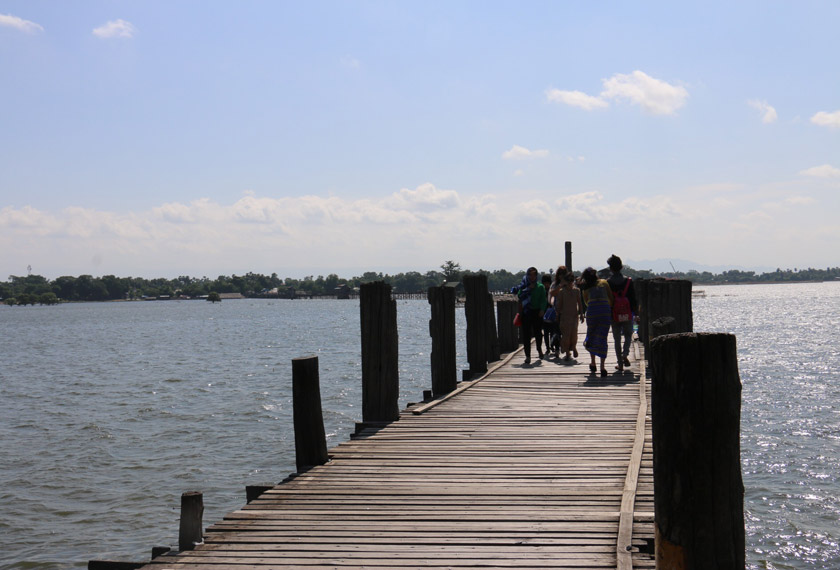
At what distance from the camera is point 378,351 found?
370 inches

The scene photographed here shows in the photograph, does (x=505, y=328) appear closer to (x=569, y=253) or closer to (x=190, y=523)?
(x=190, y=523)

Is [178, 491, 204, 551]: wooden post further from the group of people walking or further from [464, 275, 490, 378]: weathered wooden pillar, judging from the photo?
[464, 275, 490, 378]: weathered wooden pillar

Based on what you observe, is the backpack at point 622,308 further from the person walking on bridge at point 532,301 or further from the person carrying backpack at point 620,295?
the person walking on bridge at point 532,301

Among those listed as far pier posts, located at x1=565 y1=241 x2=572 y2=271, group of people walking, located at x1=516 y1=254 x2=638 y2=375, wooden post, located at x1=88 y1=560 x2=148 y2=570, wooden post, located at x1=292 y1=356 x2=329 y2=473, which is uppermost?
far pier posts, located at x1=565 y1=241 x2=572 y2=271

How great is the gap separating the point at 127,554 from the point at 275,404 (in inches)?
512

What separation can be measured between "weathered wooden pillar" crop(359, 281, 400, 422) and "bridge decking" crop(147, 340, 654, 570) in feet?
1.15

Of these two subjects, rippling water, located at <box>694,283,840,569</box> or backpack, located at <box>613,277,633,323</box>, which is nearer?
rippling water, located at <box>694,283,840,569</box>

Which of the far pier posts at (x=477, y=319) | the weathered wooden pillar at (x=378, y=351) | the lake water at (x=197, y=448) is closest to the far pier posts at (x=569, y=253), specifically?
the lake water at (x=197, y=448)

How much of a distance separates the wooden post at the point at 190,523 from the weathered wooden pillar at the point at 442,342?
5920mm

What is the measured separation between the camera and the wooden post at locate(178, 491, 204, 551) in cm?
591

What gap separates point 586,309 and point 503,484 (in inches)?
261

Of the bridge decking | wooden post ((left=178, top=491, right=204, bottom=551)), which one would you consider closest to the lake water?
the bridge decking

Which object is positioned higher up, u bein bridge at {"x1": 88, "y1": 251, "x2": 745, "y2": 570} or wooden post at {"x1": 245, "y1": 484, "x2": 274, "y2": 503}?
u bein bridge at {"x1": 88, "y1": 251, "x2": 745, "y2": 570}

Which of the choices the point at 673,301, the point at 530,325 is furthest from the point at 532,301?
the point at 673,301
